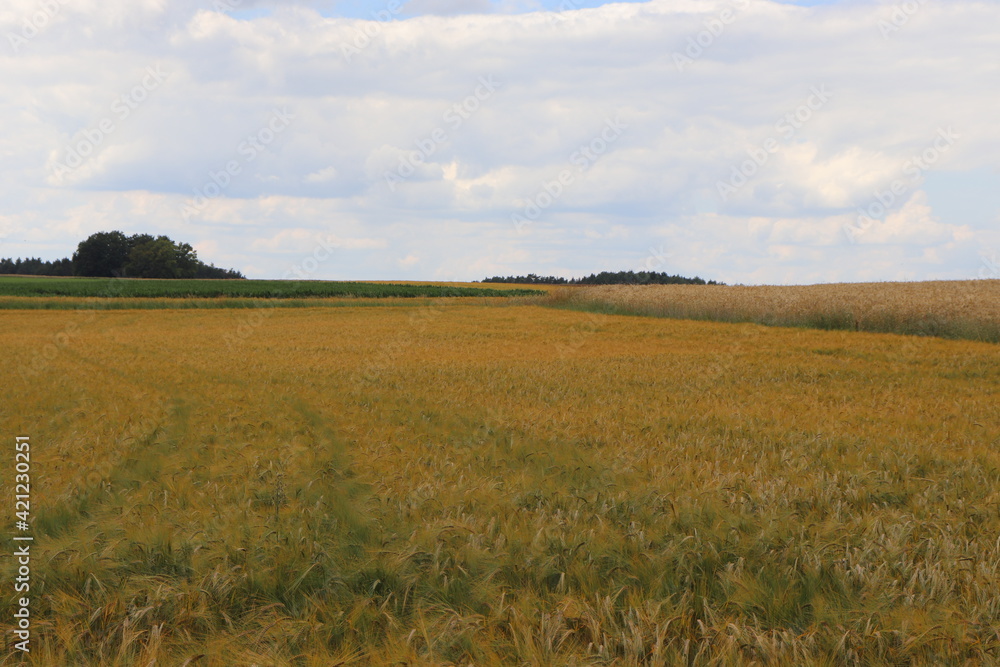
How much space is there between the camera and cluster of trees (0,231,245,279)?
9431 cm

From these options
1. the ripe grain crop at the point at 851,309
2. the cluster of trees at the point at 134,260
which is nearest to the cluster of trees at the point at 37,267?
the cluster of trees at the point at 134,260

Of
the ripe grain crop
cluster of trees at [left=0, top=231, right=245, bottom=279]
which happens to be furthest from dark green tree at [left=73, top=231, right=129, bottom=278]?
the ripe grain crop

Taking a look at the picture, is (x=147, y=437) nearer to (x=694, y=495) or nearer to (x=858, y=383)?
(x=694, y=495)

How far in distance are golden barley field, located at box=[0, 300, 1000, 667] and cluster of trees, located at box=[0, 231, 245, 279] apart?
93.7 m

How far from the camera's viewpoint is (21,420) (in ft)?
23.7

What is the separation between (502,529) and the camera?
160 inches

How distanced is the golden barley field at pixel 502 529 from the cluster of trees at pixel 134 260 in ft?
307

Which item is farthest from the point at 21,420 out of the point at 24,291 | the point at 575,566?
the point at 24,291

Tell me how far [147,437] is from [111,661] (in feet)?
13.0

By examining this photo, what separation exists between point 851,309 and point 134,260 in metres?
91.2

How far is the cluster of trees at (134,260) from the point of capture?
94312 mm

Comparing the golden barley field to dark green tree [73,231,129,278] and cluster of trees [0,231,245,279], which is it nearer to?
cluster of trees [0,231,245,279]

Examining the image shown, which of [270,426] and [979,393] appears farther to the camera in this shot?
[979,393]

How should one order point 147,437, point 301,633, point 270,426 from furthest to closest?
point 270,426, point 147,437, point 301,633
